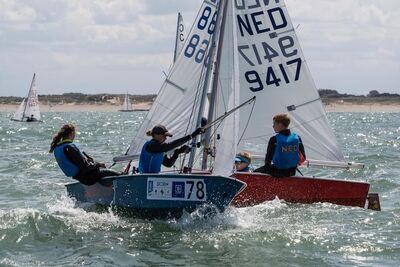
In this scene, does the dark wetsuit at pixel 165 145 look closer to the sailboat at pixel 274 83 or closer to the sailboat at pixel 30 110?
the sailboat at pixel 274 83

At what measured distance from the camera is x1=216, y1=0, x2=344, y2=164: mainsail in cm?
1141

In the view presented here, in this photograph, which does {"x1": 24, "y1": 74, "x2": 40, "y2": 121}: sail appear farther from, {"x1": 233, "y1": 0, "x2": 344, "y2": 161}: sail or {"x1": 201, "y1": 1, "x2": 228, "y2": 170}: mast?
{"x1": 201, "y1": 1, "x2": 228, "y2": 170}: mast

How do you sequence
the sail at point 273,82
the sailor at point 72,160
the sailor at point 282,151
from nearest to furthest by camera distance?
the sailor at point 72,160 < the sailor at point 282,151 < the sail at point 273,82

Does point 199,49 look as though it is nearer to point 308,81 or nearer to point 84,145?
point 308,81

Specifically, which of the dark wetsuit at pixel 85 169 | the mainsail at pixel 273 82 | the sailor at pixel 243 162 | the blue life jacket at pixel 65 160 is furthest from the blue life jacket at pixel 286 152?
the blue life jacket at pixel 65 160

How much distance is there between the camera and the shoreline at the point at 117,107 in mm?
96562

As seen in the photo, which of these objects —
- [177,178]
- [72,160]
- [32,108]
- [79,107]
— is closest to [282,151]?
[177,178]

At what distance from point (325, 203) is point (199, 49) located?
245 centimetres

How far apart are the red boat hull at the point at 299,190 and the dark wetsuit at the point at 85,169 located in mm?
1684

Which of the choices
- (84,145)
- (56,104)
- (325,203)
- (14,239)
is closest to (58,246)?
(14,239)

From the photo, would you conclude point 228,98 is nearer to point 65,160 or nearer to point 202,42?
point 202,42

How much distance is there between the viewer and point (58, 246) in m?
8.26

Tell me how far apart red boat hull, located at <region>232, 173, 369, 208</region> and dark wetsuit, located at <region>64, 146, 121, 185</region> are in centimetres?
168

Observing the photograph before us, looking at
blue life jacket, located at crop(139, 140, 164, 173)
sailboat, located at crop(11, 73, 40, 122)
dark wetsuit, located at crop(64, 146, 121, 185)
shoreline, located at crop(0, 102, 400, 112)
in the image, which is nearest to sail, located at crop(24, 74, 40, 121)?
sailboat, located at crop(11, 73, 40, 122)
